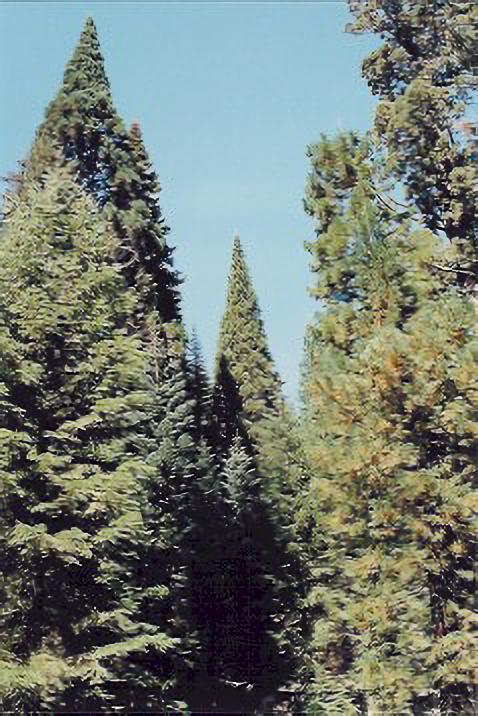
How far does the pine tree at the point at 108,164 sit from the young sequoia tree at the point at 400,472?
46.2 feet

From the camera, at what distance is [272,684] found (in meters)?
28.4

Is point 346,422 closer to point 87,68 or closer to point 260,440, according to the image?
point 87,68

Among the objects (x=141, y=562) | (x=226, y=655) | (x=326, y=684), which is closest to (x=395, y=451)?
(x=326, y=684)

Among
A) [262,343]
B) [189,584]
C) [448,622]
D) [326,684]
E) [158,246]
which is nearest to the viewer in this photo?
[448,622]

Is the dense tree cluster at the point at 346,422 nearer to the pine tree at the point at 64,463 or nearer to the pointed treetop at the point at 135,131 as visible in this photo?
the pine tree at the point at 64,463

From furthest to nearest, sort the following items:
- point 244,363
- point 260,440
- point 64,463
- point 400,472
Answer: point 244,363, point 260,440, point 64,463, point 400,472

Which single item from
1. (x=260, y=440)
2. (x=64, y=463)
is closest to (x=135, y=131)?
(x=260, y=440)

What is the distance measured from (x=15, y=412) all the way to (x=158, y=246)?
15.7m

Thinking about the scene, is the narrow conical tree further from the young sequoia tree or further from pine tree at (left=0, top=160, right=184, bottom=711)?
the young sequoia tree

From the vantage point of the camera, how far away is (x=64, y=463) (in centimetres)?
1595

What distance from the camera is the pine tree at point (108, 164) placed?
3030 cm

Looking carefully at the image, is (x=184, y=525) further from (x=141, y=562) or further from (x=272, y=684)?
(x=272, y=684)

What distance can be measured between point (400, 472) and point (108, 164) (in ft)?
62.6

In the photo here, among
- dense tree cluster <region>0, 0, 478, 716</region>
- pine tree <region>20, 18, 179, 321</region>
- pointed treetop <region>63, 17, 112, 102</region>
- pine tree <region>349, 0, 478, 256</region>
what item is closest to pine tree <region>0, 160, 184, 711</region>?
dense tree cluster <region>0, 0, 478, 716</region>
